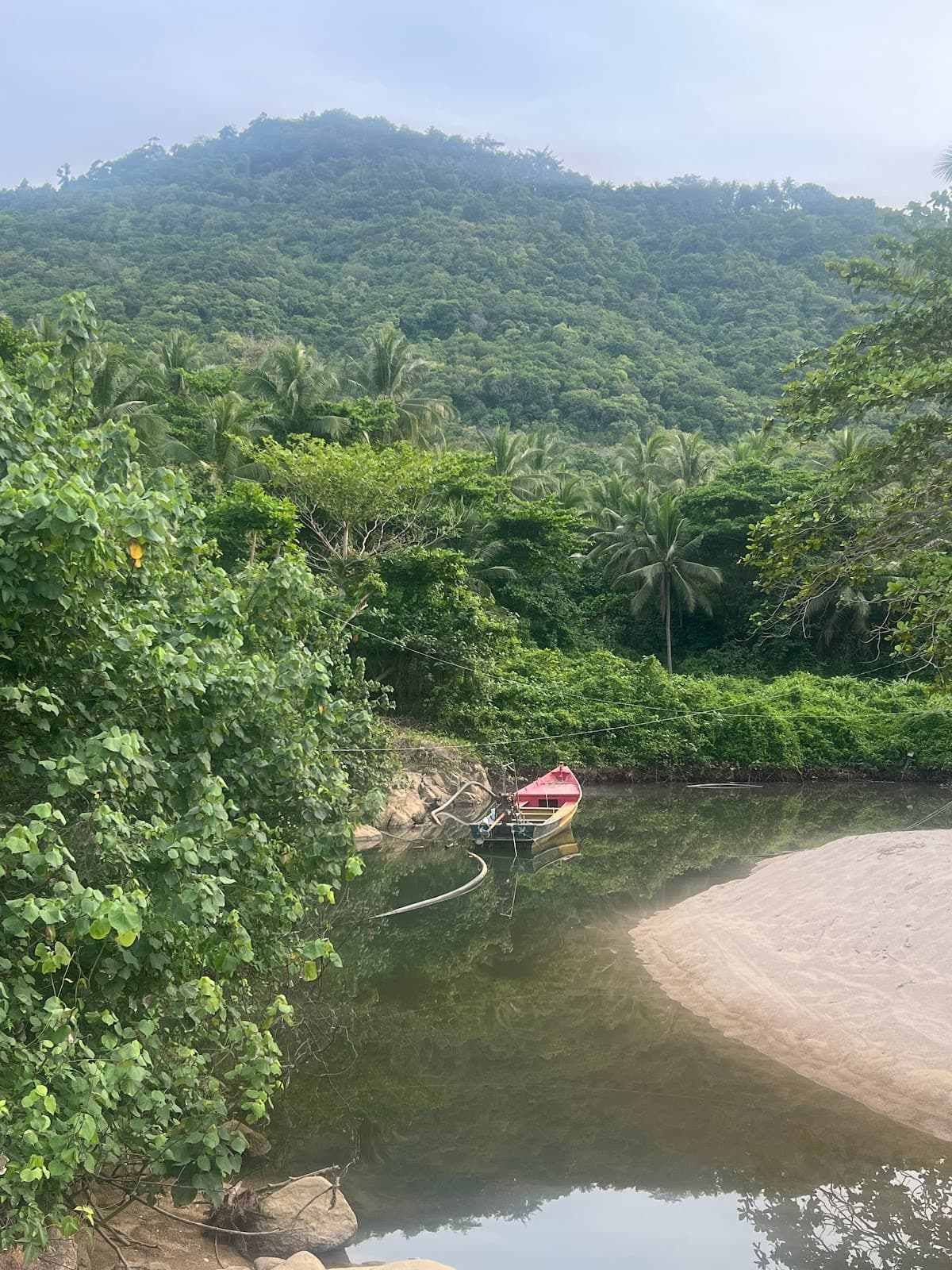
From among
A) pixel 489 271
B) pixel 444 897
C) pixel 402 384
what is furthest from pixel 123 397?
pixel 489 271

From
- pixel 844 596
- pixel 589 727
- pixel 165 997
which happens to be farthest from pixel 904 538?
pixel 844 596

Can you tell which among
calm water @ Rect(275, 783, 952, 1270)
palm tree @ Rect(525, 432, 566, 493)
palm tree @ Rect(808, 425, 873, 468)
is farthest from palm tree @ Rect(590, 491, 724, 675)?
calm water @ Rect(275, 783, 952, 1270)

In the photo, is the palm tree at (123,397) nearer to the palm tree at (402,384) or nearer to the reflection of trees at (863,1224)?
the palm tree at (402,384)

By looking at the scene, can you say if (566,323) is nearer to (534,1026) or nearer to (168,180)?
(534,1026)

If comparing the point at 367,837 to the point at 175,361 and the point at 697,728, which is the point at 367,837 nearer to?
the point at 697,728

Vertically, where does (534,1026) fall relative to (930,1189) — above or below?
below

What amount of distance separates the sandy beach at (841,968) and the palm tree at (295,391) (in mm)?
19534

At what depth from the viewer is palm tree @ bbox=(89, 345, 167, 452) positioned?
25.0 m

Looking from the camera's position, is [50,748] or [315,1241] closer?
[50,748]

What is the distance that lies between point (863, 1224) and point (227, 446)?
2504 cm

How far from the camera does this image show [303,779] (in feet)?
19.1

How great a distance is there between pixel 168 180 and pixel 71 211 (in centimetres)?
4159

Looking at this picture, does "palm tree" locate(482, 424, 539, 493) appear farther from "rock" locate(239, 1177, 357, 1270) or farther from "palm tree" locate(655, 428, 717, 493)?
"rock" locate(239, 1177, 357, 1270)

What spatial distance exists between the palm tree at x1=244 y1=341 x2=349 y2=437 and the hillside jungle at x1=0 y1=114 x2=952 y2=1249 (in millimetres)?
115
